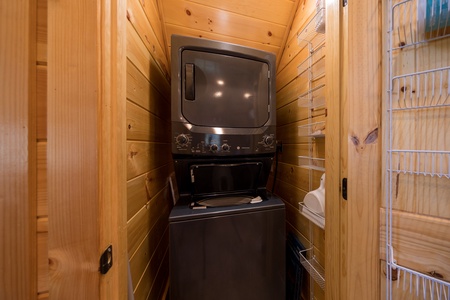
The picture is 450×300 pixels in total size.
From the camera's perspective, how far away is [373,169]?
50cm

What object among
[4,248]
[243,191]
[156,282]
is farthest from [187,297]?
[4,248]

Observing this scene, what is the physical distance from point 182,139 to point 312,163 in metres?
0.82

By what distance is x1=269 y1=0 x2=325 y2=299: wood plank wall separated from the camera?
37.6 inches

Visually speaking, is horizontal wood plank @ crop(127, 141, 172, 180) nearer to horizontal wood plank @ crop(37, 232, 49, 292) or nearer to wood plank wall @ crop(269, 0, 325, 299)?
horizontal wood plank @ crop(37, 232, 49, 292)

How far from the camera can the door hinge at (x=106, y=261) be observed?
39cm

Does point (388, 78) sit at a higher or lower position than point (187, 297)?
higher

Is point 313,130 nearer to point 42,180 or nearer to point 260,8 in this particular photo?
point 260,8

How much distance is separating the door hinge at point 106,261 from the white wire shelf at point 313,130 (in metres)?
1.00

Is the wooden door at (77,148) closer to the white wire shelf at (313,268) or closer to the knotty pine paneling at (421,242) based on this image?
the knotty pine paneling at (421,242)

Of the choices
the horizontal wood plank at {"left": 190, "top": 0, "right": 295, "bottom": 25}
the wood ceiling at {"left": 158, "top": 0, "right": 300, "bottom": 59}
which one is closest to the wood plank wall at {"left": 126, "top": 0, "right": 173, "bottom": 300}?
the wood ceiling at {"left": 158, "top": 0, "right": 300, "bottom": 59}

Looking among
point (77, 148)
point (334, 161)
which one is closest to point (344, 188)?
point (334, 161)

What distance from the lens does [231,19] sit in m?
1.21

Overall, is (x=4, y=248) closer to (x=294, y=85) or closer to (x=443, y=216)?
(x=443, y=216)

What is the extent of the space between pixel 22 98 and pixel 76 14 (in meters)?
0.23
